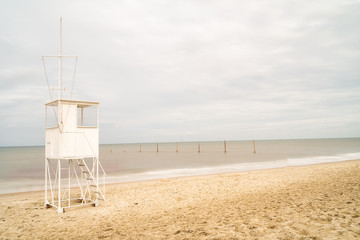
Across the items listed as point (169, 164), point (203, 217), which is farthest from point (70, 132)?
point (169, 164)

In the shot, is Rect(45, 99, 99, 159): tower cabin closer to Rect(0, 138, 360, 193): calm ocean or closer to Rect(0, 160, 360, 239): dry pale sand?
Rect(0, 160, 360, 239): dry pale sand

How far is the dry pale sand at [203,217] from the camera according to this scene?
5.74 m

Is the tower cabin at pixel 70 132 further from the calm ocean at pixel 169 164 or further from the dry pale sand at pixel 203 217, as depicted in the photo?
the calm ocean at pixel 169 164

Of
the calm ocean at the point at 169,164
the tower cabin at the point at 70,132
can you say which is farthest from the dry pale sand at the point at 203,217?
the calm ocean at the point at 169,164

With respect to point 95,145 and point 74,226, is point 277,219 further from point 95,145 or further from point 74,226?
point 95,145

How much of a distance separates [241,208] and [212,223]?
1.69m

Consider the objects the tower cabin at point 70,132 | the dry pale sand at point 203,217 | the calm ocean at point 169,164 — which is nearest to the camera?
the dry pale sand at point 203,217

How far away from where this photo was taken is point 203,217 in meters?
7.29

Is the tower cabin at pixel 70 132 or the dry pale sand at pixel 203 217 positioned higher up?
the tower cabin at pixel 70 132

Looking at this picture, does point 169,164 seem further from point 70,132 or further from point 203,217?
point 203,217

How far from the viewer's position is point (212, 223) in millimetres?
6598

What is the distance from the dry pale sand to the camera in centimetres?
574

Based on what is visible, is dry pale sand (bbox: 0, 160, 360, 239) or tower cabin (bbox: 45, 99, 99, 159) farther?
tower cabin (bbox: 45, 99, 99, 159)

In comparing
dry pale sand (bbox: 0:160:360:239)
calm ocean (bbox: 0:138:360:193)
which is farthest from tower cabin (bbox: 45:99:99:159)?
calm ocean (bbox: 0:138:360:193)
